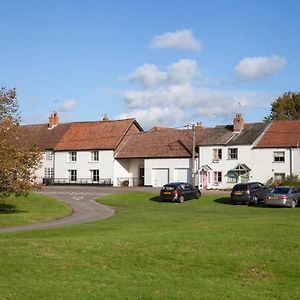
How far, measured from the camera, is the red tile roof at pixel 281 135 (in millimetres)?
58531

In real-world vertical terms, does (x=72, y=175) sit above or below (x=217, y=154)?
below

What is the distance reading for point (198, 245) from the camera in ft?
50.8

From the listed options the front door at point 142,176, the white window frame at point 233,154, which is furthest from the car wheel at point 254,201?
the front door at point 142,176

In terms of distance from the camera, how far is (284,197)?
39.4 m

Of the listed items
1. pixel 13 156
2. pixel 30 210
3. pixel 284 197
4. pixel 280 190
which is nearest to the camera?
pixel 13 156

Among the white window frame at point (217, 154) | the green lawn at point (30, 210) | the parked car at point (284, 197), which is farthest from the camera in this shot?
the white window frame at point (217, 154)

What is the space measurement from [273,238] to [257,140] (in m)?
44.9

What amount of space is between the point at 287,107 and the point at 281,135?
2451cm

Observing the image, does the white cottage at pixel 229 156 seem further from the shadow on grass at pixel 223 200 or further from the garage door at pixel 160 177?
the shadow on grass at pixel 223 200

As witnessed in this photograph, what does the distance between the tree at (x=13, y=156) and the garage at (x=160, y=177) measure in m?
33.4

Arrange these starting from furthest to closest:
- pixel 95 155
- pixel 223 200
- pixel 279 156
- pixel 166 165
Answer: pixel 95 155 → pixel 166 165 → pixel 279 156 → pixel 223 200

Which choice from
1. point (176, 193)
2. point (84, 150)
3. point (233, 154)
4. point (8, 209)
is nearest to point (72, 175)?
point (84, 150)

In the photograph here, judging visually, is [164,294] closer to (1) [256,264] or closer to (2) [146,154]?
(1) [256,264]

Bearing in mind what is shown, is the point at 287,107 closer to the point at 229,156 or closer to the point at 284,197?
the point at 229,156
